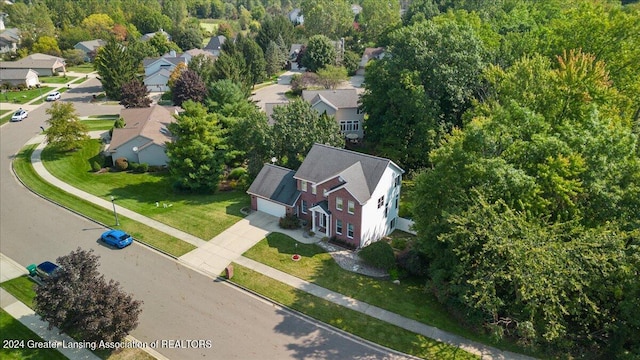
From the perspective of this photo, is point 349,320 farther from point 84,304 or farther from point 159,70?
point 159,70

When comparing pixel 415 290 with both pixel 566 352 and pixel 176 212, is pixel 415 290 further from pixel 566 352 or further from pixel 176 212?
pixel 176 212

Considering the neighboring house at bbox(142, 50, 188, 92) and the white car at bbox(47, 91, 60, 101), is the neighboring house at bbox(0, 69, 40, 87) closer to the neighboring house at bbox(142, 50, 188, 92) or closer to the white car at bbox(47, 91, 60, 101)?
the white car at bbox(47, 91, 60, 101)

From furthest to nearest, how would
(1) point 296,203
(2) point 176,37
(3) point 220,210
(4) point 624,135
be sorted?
(2) point 176,37
(3) point 220,210
(1) point 296,203
(4) point 624,135

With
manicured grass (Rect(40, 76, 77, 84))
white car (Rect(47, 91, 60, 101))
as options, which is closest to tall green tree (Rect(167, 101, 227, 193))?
white car (Rect(47, 91, 60, 101))

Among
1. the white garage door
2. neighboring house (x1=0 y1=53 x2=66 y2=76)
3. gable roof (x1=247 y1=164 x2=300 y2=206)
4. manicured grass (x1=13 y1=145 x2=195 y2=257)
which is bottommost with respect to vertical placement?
manicured grass (x1=13 y1=145 x2=195 y2=257)

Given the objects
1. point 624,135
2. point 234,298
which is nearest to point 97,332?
point 234,298

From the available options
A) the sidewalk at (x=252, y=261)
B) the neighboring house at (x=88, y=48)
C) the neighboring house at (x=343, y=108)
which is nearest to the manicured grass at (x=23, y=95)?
the neighboring house at (x=88, y=48)

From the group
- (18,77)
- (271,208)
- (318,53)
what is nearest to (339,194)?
(271,208)
